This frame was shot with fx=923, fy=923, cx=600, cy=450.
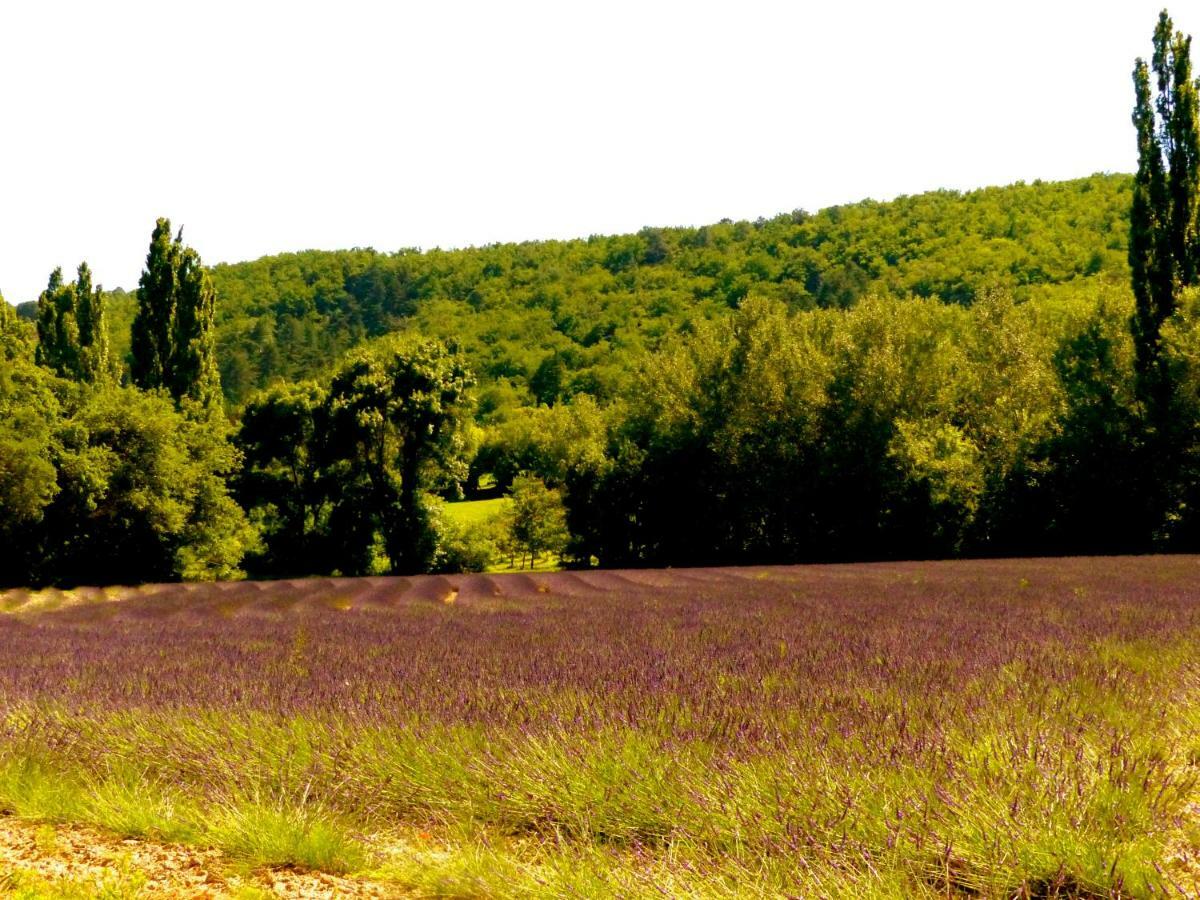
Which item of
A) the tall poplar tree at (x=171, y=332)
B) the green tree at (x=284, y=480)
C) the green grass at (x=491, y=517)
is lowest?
the green grass at (x=491, y=517)

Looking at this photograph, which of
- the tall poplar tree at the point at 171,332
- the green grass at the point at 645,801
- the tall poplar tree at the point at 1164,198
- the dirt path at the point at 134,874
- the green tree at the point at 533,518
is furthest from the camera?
the green tree at the point at 533,518

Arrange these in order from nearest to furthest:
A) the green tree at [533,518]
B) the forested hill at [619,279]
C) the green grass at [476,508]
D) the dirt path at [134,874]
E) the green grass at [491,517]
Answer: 1. the dirt path at [134,874]
2. the green tree at [533,518]
3. the green grass at [491,517]
4. the green grass at [476,508]
5. the forested hill at [619,279]

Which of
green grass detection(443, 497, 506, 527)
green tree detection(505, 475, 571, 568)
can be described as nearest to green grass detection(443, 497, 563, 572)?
green grass detection(443, 497, 506, 527)

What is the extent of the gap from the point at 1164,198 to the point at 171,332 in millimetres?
36012

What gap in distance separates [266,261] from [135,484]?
92737mm

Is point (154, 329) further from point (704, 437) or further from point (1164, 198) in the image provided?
point (1164, 198)

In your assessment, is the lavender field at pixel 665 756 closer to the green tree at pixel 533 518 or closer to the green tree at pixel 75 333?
the green tree at pixel 75 333

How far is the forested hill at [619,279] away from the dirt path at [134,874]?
73562 millimetres

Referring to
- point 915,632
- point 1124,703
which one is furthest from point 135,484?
point 1124,703

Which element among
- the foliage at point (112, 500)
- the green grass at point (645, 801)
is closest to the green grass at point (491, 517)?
the foliage at point (112, 500)

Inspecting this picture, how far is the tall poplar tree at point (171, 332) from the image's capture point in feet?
122

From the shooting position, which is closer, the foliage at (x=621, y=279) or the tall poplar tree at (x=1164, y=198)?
the tall poplar tree at (x=1164, y=198)

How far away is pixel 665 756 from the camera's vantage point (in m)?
3.58

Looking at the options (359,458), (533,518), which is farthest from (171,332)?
(533,518)
